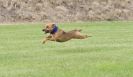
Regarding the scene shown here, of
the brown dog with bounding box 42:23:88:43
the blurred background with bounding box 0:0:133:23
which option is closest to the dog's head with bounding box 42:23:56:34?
the brown dog with bounding box 42:23:88:43

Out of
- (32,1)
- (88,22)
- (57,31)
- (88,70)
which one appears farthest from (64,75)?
(32,1)

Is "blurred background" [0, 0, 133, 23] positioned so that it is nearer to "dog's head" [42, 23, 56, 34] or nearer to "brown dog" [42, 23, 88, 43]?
"brown dog" [42, 23, 88, 43]

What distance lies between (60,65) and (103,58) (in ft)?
6.86

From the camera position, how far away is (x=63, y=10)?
135 feet

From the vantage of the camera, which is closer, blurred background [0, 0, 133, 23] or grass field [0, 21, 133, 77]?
grass field [0, 21, 133, 77]

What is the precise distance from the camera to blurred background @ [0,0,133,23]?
39406mm

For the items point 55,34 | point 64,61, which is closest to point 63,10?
point 55,34

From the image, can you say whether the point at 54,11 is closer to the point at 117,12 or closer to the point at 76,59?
the point at 117,12

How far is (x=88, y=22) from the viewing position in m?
39.1

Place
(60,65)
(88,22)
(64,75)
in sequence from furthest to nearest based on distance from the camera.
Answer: (88,22)
(60,65)
(64,75)

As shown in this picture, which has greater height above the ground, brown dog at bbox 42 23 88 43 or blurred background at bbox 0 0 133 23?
brown dog at bbox 42 23 88 43

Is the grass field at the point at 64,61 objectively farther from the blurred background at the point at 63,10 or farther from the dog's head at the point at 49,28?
the blurred background at the point at 63,10

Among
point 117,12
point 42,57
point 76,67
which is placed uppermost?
point 76,67

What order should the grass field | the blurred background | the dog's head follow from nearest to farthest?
the grass field, the dog's head, the blurred background
